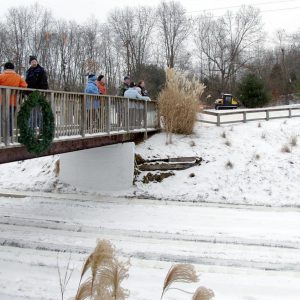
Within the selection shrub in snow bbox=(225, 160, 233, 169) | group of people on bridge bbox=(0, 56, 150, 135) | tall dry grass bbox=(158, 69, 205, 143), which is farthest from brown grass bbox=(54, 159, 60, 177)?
shrub in snow bbox=(225, 160, 233, 169)

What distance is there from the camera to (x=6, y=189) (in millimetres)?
16547

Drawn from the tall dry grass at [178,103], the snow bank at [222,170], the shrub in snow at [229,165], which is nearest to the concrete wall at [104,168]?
the snow bank at [222,170]

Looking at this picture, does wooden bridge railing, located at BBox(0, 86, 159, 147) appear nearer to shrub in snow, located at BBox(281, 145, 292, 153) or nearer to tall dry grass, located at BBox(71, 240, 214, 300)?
shrub in snow, located at BBox(281, 145, 292, 153)

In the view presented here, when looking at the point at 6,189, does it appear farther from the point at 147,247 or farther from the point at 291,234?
the point at 291,234

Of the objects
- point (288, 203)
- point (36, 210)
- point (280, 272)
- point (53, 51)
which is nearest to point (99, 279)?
point (280, 272)

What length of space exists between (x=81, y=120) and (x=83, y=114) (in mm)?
174

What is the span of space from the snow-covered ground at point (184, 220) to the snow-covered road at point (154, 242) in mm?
23

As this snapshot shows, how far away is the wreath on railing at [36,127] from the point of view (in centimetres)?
868

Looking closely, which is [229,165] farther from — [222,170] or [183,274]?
[183,274]

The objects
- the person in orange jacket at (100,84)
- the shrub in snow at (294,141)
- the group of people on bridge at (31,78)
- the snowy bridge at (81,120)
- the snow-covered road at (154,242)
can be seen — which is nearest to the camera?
the snow-covered road at (154,242)

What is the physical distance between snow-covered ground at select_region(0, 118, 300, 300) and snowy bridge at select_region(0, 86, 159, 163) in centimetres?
172

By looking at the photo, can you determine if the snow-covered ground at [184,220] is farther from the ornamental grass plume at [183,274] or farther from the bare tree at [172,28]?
the bare tree at [172,28]

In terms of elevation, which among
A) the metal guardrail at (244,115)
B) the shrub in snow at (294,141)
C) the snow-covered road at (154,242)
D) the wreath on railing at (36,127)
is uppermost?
the metal guardrail at (244,115)

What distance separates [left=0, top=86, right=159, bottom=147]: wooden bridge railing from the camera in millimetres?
8352
